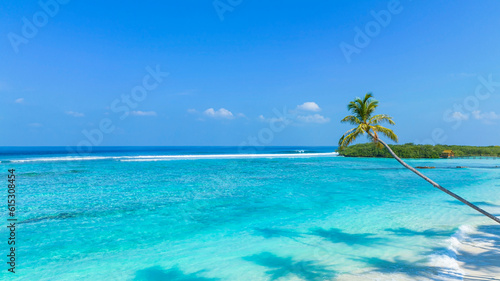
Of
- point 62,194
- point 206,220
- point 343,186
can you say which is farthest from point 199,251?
point 343,186

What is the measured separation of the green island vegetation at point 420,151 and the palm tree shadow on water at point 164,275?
195 feet

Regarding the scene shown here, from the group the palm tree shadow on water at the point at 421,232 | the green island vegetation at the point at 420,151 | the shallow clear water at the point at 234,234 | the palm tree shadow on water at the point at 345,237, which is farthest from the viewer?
the green island vegetation at the point at 420,151

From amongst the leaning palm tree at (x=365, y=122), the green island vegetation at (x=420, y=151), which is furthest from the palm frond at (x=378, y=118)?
the green island vegetation at (x=420, y=151)

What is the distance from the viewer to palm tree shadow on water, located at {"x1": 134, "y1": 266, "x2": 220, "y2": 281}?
677cm

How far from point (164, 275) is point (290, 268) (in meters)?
3.42

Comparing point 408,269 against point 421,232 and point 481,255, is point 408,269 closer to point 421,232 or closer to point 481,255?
point 481,255

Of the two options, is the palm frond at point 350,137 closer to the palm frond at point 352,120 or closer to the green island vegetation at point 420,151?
A: the palm frond at point 352,120

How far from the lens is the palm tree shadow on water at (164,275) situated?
22.2 ft

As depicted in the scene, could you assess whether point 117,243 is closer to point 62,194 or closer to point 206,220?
point 206,220

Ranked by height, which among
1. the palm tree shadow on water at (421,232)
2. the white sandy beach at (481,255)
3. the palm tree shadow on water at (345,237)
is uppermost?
the white sandy beach at (481,255)

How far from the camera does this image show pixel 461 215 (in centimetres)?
1227

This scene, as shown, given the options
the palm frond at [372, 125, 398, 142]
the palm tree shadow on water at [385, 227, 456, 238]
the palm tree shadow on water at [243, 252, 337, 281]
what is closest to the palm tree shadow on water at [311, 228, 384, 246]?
the palm tree shadow on water at [385, 227, 456, 238]

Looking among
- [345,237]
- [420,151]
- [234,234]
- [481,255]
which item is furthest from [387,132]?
[420,151]

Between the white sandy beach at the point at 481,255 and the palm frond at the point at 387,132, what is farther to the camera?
the palm frond at the point at 387,132
